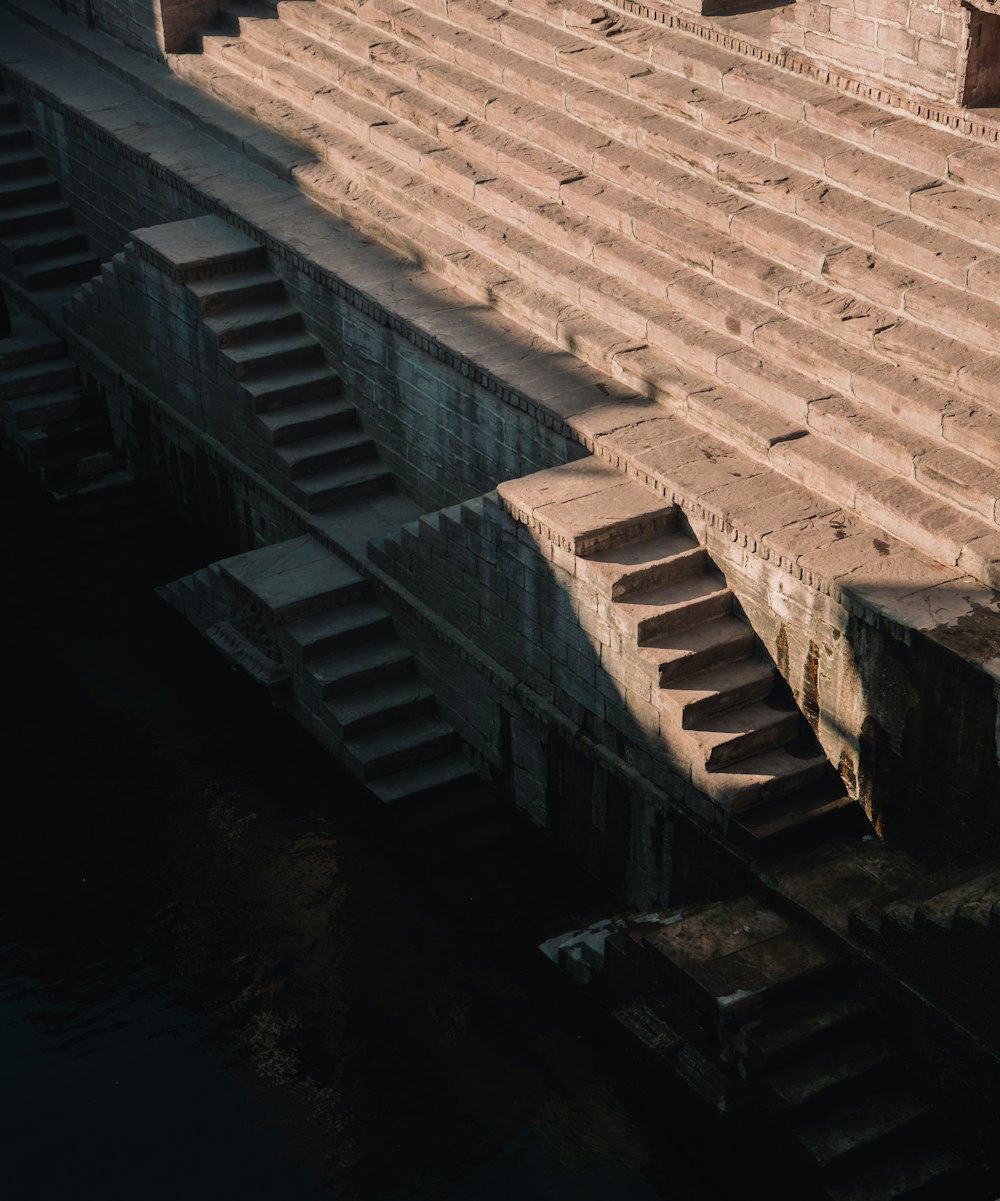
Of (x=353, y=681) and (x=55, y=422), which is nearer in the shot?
(x=353, y=681)

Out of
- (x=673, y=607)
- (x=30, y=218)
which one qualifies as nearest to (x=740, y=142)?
(x=673, y=607)

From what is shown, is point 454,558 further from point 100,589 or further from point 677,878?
point 100,589

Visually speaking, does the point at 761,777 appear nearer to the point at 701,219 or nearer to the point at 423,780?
the point at 423,780

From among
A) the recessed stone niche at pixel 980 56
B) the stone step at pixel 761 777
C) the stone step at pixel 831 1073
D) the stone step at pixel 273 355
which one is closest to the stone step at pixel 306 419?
the stone step at pixel 273 355

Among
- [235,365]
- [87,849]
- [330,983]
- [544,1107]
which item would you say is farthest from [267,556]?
[544,1107]

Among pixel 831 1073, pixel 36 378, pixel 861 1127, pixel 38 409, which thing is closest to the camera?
pixel 861 1127

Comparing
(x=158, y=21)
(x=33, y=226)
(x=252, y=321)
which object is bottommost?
(x=33, y=226)

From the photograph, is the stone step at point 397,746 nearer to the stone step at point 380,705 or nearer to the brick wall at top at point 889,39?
the stone step at point 380,705
